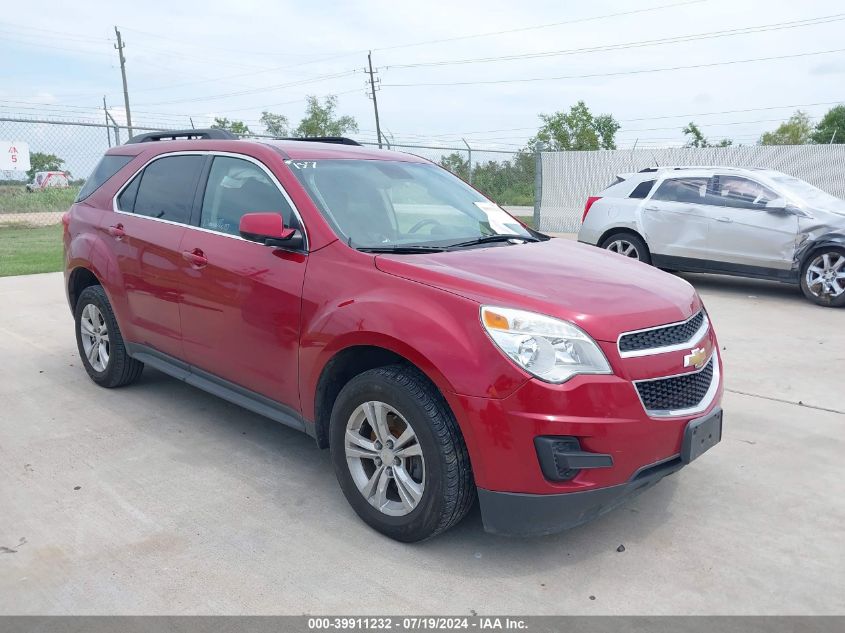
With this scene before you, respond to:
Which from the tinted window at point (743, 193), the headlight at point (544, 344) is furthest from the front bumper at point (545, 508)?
the tinted window at point (743, 193)

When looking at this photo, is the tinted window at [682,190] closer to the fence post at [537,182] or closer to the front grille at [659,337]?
the front grille at [659,337]

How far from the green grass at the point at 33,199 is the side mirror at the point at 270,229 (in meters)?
13.6

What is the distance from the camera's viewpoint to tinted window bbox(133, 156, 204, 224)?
4.46m

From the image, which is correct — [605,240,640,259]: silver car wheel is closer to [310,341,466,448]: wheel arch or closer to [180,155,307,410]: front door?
[180,155,307,410]: front door

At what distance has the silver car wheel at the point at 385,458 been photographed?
3123 millimetres

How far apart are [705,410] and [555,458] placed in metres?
0.86

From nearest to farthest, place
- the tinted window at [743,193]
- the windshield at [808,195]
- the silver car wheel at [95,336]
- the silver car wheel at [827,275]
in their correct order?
the silver car wheel at [95,336], the silver car wheel at [827,275], the windshield at [808,195], the tinted window at [743,193]

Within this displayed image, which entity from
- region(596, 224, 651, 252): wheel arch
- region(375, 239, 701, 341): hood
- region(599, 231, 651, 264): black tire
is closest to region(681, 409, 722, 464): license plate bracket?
region(375, 239, 701, 341): hood

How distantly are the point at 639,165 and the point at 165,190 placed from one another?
14.7m

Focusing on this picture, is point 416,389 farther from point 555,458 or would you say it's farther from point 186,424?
point 186,424

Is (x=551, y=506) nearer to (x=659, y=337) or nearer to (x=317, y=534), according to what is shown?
(x=659, y=337)

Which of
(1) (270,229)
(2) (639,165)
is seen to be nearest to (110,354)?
(1) (270,229)

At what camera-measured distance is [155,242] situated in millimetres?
4523

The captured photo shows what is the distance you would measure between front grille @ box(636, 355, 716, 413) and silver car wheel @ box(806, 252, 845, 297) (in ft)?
20.6
